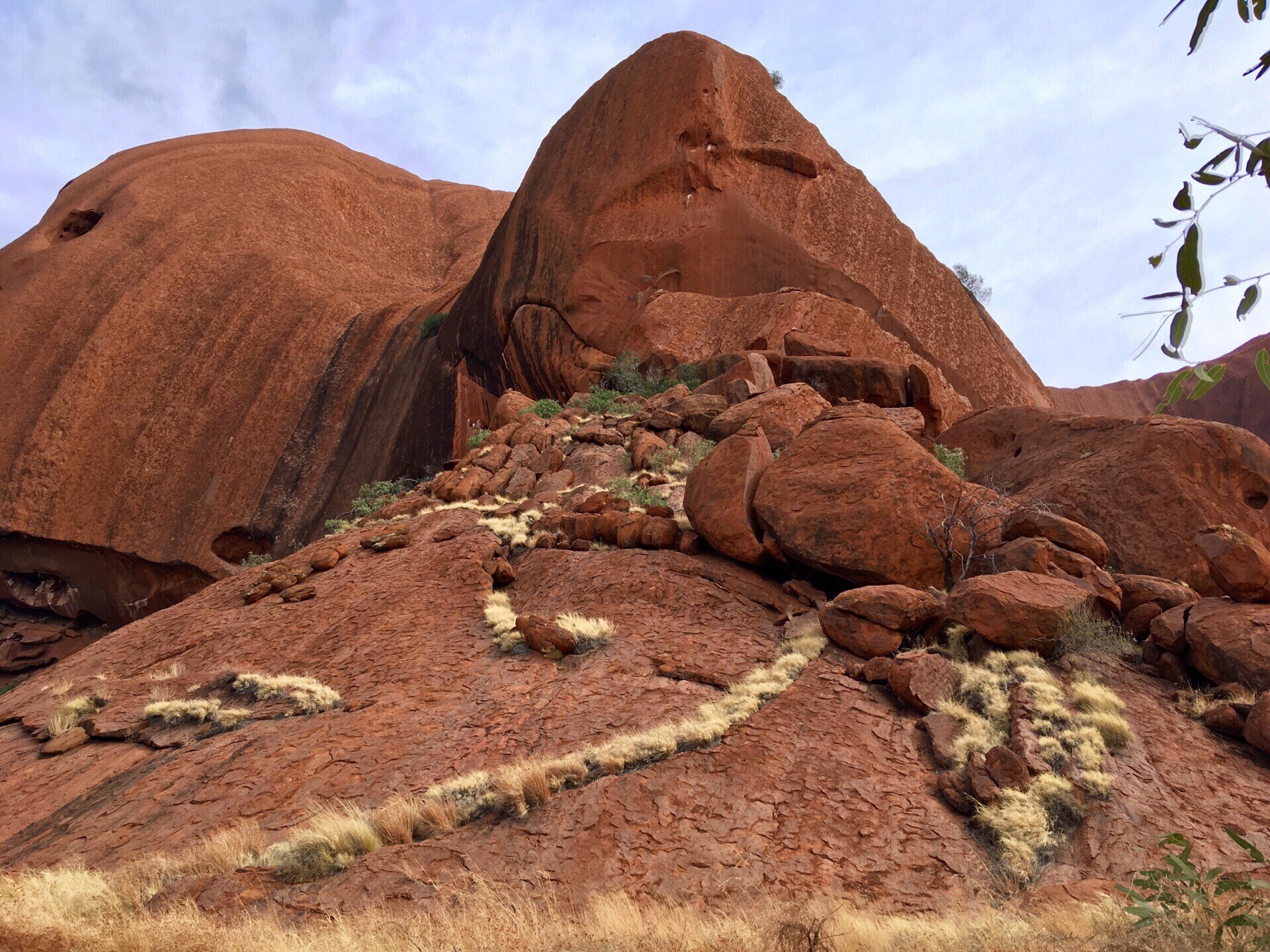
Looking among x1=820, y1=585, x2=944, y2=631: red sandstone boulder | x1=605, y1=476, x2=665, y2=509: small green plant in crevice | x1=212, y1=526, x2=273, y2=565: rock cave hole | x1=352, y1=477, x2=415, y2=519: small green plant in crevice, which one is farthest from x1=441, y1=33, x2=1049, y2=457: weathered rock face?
x1=820, y1=585, x2=944, y2=631: red sandstone boulder

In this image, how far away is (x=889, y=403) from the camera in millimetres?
16312

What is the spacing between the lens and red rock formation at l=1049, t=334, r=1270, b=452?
128ft

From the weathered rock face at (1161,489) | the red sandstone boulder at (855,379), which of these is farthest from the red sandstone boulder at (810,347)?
the weathered rock face at (1161,489)

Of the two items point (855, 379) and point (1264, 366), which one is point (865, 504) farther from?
point (855, 379)

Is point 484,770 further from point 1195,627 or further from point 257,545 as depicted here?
point 257,545

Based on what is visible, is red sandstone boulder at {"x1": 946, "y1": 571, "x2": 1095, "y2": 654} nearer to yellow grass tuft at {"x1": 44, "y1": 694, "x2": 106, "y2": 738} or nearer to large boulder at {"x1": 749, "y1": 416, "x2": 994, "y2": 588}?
large boulder at {"x1": 749, "y1": 416, "x2": 994, "y2": 588}

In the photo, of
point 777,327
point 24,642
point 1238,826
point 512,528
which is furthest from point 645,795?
point 24,642

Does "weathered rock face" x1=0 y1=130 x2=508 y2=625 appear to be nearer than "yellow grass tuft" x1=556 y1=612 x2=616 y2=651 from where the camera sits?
No

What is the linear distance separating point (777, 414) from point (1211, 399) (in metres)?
41.8

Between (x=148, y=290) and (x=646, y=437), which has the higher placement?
(x=148, y=290)

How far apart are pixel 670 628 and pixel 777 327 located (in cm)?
1182

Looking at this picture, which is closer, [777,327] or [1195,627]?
[1195,627]

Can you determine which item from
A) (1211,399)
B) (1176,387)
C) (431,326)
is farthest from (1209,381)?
(1211,399)

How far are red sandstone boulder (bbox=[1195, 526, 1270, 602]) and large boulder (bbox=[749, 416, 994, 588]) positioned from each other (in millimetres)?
2146
